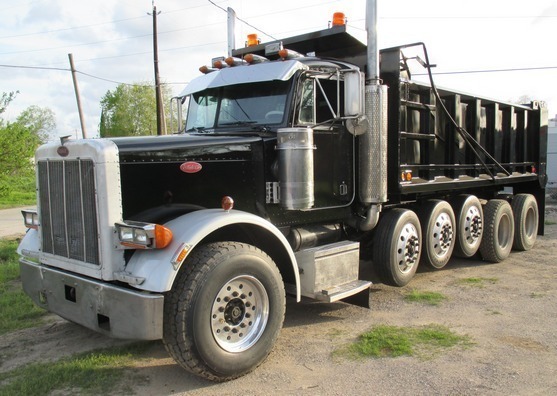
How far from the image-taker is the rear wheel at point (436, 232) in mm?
6438

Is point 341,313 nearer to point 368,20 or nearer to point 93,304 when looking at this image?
point 93,304

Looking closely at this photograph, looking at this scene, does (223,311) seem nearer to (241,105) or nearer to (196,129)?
(241,105)

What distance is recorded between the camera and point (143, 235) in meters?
3.40

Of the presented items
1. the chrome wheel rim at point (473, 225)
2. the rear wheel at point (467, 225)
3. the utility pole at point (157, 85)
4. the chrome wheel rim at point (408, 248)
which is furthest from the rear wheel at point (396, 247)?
the utility pole at point (157, 85)

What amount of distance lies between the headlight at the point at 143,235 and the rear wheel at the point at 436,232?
398cm

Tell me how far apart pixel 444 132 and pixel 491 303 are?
95.4 inches

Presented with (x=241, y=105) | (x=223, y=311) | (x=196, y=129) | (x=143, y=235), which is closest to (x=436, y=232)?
(x=241, y=105)

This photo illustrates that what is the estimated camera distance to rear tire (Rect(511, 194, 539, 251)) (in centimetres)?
874

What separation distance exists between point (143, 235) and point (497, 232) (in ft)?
20.8

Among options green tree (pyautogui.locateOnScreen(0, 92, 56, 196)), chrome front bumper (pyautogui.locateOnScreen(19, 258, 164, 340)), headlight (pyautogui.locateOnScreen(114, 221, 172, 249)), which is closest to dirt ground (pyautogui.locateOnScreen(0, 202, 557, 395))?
chrome front bumper (pyautogui.locateOnScreen(19, 258, 164, 340))

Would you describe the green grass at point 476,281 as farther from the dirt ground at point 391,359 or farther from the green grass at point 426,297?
the green grass at point 426,297

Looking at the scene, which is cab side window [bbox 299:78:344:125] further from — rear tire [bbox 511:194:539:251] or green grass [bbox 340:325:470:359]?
rear tire [bbox 511:194:539:251]

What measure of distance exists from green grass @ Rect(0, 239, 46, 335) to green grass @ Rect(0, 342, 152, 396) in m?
1.23

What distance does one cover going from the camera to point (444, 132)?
6.89m
